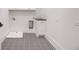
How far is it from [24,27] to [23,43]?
33 cm

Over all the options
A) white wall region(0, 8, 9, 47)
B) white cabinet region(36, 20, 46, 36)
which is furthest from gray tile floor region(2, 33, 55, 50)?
white wall region(0, 8, 9, 47)

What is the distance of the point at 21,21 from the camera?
45.3 inches

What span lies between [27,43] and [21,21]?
399mm

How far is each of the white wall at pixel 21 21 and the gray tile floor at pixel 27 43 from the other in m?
0.21

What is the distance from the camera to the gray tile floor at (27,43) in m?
1.33

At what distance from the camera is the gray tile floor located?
1325 mm

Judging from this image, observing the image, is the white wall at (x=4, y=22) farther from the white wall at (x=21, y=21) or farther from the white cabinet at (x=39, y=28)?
the white cabinet at (x=39, y=28)

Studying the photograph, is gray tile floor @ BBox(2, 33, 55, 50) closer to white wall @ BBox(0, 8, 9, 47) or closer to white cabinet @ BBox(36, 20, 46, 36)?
white cabinet @ BBox(36, 20, 46, 36)

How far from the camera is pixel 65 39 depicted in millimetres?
1401
